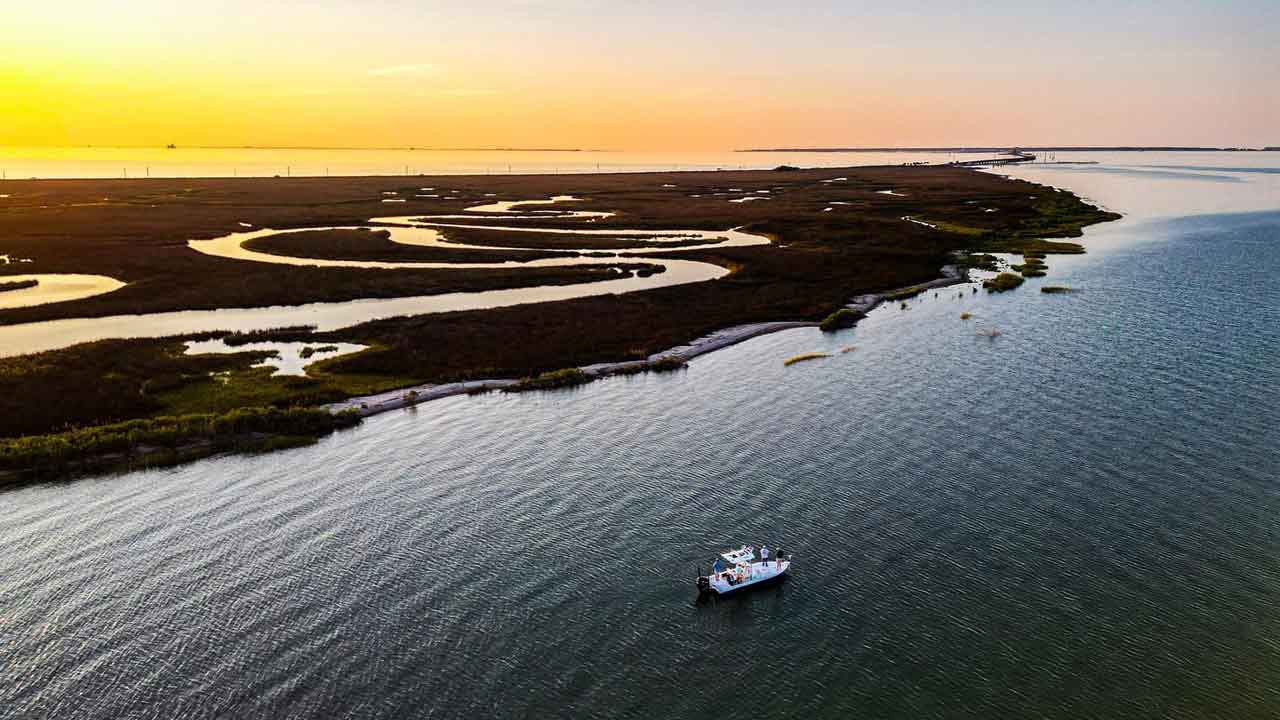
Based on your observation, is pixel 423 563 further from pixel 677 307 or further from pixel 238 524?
pixel 677 307

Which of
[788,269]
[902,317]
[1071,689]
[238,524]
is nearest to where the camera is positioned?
[1071,689]

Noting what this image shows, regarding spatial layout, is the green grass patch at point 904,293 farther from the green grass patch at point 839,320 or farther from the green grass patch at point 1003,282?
the green grass patch at point 839,320

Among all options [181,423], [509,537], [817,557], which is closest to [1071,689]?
[817,557]

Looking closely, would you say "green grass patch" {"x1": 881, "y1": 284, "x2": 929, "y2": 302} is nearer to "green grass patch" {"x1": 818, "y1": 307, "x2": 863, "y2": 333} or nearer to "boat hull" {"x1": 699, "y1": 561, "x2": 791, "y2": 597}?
"green grass patch" {"x1": 818, "y1": 307, "x2": 863, "y2": 333}

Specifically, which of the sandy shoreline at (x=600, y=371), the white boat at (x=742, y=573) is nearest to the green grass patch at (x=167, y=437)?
the sandy shoreline at (x=600, y=371)

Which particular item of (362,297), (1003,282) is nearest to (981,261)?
(1003,282)

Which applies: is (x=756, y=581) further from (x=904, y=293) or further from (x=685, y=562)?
(x=904, y=293)

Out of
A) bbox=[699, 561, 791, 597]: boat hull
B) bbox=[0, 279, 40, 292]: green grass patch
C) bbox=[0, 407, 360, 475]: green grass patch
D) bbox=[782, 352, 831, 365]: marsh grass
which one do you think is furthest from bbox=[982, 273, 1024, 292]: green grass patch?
bbox=[0, 279, 40, 292]: green grass patch
